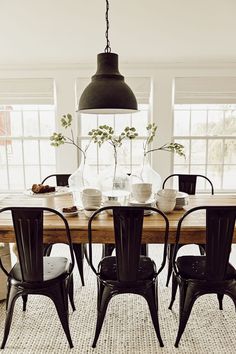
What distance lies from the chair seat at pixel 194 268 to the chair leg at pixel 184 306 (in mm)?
86

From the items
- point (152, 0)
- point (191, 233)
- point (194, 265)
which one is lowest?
point (194, 265)

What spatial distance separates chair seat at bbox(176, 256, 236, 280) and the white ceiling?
8.48 ft

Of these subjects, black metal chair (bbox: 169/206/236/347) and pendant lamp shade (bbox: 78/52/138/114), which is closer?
black metal chair (bbox: 169/206/236/347)

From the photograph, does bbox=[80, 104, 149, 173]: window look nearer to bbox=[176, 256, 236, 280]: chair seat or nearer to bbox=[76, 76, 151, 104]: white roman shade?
bbox=[76, 76, 151, 104]: white roman shade

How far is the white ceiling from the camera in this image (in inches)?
127

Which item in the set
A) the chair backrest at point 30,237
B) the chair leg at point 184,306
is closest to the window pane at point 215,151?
the chair leg at point 184,306

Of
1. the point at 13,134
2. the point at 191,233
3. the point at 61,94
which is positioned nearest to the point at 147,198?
the point at 191,233

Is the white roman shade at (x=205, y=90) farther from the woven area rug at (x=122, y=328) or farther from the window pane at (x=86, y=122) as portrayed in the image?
the woven area rug at (x=122, y=328)

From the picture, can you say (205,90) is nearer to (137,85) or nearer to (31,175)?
(137,85)

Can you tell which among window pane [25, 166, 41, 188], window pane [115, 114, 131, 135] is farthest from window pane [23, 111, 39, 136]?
window pane [115, 114, 131, 135]

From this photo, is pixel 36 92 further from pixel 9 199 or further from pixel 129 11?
pixel 9 199

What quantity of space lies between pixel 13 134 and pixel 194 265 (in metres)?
3.60

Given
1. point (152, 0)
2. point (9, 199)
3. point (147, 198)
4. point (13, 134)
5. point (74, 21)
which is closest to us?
point (147, 198)

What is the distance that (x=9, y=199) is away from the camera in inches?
114
